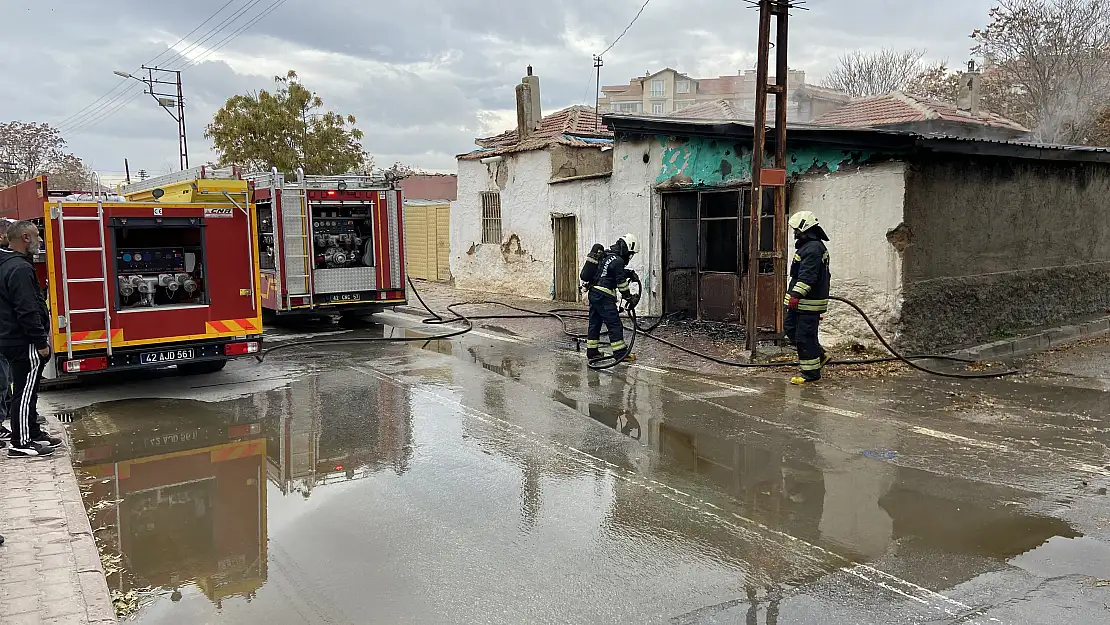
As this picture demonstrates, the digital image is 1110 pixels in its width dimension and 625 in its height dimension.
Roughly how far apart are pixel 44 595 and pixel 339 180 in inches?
396

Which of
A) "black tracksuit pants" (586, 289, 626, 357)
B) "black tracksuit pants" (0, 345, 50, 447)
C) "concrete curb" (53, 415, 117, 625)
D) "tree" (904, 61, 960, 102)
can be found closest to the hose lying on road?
"black tracksuit pants" (586, 289, 626, 357)

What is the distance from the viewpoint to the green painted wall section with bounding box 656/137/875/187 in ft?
34.2

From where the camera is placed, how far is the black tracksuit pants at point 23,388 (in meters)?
5.99

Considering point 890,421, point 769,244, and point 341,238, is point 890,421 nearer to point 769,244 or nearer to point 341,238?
point 769,244

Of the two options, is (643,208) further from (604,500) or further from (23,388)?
(23,388)

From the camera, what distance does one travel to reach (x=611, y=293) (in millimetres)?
10000

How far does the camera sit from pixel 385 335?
13.1m

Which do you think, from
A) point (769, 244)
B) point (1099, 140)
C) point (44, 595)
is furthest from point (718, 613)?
point (1099, 140)

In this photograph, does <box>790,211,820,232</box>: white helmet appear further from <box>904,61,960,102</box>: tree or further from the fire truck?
<box>904,61,960,102</box>: tree

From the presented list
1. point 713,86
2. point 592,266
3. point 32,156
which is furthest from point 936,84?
point 713,86

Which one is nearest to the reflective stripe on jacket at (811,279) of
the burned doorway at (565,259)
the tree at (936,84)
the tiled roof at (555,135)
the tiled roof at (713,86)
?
the burned doorway at (565,259)

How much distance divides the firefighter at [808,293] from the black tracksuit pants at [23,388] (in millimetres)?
7137

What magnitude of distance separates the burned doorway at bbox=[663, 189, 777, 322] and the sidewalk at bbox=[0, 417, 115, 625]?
29.0 feet

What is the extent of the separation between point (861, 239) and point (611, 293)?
3.25m
